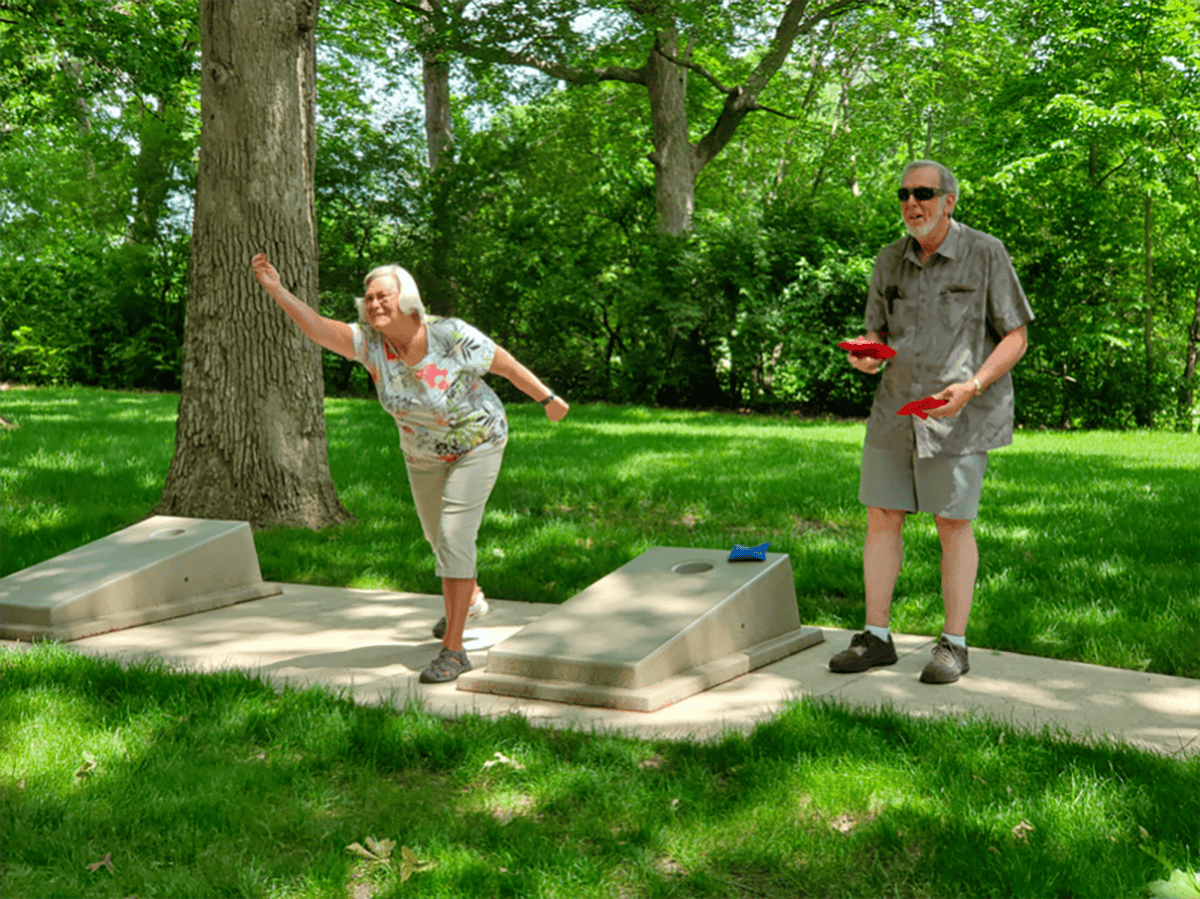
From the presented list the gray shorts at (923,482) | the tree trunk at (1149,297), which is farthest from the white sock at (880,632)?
the tree trunk at (1149,297)

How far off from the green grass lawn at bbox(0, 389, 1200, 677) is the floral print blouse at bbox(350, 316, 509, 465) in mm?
1793

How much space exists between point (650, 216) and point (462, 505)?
1683cm

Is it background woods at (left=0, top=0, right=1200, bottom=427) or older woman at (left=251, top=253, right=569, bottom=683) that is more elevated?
background woods at (left=0, top=0, right=1200, bottom=427)

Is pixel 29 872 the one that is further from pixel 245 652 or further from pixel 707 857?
pixel 245 652

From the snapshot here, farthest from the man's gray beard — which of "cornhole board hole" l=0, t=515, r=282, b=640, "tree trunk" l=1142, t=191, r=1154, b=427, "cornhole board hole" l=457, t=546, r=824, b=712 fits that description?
"tree trunk" l=1142, t=191, r=1154, b=427

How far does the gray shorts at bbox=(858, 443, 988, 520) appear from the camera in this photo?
4.47 m

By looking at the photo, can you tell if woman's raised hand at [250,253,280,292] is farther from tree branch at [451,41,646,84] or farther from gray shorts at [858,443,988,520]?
tree branch at [451,41,646,84]

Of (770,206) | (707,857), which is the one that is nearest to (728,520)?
(707,857)

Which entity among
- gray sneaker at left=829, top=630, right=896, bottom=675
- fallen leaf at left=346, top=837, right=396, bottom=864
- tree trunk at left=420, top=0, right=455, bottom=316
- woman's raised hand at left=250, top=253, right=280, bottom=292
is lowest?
fallen leaf at left=346, top=837, right=396, bottom=864

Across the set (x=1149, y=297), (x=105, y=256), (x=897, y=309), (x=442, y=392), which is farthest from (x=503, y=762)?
(x=105, y=256)

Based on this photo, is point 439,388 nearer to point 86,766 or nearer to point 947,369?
point 86,766

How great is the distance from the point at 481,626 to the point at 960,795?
291 cm

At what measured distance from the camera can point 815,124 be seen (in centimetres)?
2897

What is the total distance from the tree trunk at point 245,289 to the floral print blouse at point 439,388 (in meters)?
2.98
